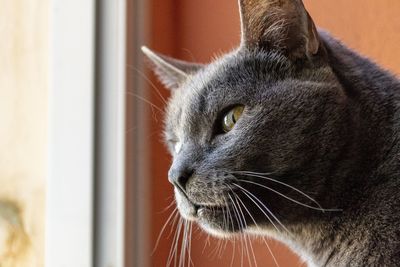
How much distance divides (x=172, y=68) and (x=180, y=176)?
1.04ft

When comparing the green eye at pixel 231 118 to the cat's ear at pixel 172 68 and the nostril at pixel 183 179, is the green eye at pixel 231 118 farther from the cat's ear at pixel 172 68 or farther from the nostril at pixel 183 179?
the cat's ear at pixel 172 68

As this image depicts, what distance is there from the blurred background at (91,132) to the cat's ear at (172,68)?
9cm

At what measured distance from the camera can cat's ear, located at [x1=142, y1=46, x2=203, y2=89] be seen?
3.95 feet

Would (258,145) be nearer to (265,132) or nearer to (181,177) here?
(265,132)

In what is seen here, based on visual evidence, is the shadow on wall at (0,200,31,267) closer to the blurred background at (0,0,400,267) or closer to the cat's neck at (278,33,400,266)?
the blurred background at (0,0,400,267)

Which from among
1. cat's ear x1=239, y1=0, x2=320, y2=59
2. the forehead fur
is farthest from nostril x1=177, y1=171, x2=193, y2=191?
cat's ear x1=239, y1=0, x2=320, y2=59

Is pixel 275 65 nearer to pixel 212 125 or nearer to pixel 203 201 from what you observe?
pixel 212 125

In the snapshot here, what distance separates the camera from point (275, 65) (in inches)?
39.2

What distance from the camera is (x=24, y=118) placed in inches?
50.2

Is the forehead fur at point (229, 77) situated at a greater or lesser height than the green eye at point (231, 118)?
greater

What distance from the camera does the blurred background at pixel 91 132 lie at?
122 centimetres

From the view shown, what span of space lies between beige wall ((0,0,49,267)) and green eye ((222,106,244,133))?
444 millimetres

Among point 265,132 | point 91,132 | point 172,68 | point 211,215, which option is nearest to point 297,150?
point 265,132

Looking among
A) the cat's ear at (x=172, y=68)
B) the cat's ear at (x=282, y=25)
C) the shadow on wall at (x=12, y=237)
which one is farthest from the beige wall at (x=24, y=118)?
the cat's ear at (x=282, y=25)
